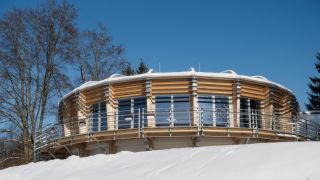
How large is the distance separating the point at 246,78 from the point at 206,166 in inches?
366

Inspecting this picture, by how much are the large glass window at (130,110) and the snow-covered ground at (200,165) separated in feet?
13.7

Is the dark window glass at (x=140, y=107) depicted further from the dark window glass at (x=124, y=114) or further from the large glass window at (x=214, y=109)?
the large glass window at (x=214, y=109)

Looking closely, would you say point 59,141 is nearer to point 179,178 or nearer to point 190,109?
point 190,109

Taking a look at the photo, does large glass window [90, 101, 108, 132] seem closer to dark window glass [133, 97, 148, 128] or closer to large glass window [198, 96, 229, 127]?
dark window glass [133, 97, 148, 128]

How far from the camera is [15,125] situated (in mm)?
29297

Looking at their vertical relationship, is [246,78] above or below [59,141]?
above

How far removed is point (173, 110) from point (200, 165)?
6.92 metres

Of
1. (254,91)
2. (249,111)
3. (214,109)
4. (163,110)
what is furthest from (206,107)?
(254,91)

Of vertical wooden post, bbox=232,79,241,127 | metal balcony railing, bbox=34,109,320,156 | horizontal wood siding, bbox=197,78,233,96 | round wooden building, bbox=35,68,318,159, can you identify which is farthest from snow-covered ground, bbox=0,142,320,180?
vertical wooden post, bbox=232,79,241,127

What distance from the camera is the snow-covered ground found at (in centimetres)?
1061

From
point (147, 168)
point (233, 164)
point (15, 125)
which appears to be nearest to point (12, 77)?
Result: point (15, 125)

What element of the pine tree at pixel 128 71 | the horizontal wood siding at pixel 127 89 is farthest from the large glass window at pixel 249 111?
the pine tree at pixel 128 71

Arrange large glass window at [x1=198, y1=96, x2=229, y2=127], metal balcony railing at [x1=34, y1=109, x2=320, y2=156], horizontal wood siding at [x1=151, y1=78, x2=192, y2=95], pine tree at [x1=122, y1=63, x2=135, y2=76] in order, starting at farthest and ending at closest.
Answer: pine tree at [x1=122, y1=63, x2=135, y2=76], horizontal wood siding at [x1=151, y1=78, x2=192, y2=95], large glass window at [x1=198, y1=96, x2=229, y2=127], metal balcony railing at [x1=34, y1=109, x2=320, y2=156]

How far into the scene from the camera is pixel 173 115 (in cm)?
1981
